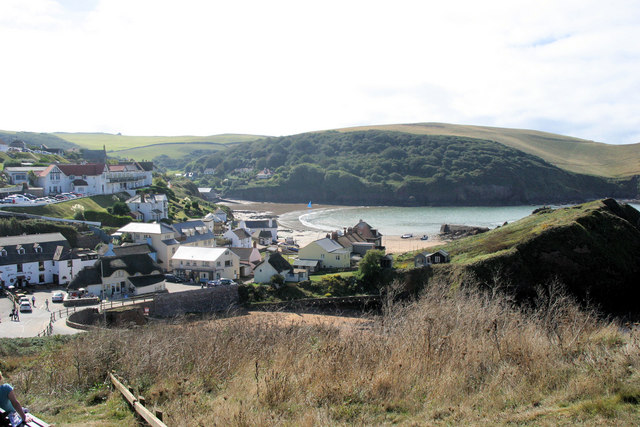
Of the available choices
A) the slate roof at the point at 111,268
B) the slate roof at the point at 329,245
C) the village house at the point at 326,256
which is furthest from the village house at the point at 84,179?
the slate roof at the point at 329,245

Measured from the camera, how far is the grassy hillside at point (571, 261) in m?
30.6

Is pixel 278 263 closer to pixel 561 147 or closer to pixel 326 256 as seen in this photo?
pixel 326 256

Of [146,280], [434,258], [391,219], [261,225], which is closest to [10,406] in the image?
[146,280]

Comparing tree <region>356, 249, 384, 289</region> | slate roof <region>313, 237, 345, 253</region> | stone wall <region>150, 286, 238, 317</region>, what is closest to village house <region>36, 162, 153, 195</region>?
slate roof <region>313, 237, 345, 253</region>

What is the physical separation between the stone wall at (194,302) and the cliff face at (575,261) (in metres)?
14.7

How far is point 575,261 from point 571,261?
0.28 meters

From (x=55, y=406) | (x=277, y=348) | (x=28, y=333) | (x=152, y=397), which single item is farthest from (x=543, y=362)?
(x=28, y=333)

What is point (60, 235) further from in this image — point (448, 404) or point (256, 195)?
point (256, 195)

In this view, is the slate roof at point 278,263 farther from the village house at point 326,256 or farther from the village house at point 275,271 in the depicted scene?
the village house at point 326,256

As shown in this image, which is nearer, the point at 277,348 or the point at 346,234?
the point at 277,348

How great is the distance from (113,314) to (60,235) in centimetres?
1281

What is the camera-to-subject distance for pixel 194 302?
1142 inches

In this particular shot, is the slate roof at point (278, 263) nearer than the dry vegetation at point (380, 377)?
No

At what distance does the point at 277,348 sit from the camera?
1077 cm
